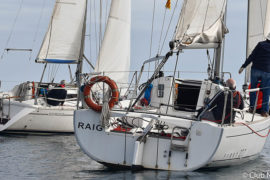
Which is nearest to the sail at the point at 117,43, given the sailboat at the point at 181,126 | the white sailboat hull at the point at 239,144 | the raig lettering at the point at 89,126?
the sailboat at the point at 181,126

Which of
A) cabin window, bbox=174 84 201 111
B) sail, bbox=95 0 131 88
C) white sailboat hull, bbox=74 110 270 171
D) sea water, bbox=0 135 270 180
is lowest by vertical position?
sea water, bbox=0 135 270 180

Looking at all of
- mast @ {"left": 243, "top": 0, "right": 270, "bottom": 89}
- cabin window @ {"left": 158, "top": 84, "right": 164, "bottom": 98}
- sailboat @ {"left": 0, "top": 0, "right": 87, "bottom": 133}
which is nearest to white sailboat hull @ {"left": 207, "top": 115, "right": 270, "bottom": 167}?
cabin window @ {"left": 158, "top": 84, "right": 164, "bottom": 98}

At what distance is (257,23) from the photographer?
59.4 ft

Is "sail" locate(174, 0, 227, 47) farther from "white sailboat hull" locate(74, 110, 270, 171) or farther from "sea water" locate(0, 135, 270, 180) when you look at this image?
"sea water" locate(0, 135, 270, 180)

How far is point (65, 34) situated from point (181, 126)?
14097 millimetres

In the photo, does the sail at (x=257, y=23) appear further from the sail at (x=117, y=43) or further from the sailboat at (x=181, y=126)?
the sail at (x=117, y=43)

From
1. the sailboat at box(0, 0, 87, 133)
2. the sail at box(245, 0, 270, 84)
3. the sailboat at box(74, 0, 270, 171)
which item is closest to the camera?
the sailboat at box(74, 0, 270, 171)

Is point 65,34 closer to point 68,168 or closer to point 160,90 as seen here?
point 160,90

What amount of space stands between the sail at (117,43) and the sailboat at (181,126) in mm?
11166

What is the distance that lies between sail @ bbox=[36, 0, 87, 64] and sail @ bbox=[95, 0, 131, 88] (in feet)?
4.19

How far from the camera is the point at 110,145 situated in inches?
447

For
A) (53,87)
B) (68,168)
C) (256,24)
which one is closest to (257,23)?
(256,24)

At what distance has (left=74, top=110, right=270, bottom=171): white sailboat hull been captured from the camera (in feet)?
35.0

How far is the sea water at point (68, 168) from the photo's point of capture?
10969mm
